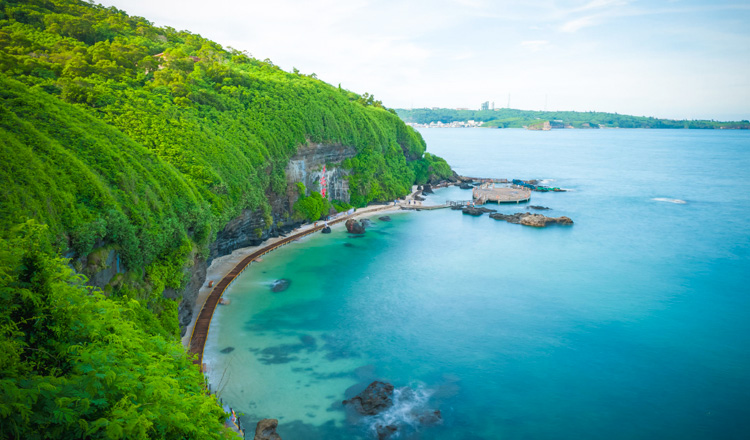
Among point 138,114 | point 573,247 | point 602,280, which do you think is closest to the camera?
point 138,114

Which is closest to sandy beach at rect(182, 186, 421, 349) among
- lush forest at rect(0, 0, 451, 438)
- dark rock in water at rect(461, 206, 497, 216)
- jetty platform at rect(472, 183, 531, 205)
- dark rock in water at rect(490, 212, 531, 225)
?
lush forest at rect(0, 0, 451, 438)

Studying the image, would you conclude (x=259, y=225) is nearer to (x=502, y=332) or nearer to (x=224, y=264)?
(x=224, y=264)

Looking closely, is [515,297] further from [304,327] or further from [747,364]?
[304,327]

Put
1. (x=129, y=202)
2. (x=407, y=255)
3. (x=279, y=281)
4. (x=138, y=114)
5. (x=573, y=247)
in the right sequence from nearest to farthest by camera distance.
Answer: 1. (x=129, y=202)
2. (x=138, y=114)
3. (x=279, y=281)
4. (x=407, y=255)
5. (x=573, y=247)

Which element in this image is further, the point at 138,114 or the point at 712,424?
the point at 138,114

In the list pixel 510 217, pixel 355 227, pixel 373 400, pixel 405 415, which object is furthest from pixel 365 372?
pixel 510 217

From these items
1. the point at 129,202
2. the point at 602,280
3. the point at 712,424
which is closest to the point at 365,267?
the point at 602,280

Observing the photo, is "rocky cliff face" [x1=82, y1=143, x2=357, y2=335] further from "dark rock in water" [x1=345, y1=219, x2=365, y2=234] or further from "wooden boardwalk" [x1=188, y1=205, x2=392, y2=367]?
"dark rock in water" [x1=345, y1=219, x2=365, y2=234]
